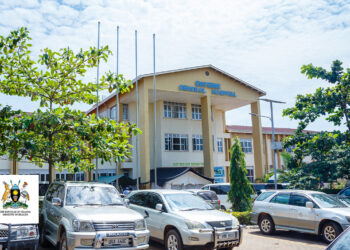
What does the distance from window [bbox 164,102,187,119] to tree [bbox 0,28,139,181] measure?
68.9 feet

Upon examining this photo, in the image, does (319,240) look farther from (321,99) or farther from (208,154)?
(208,154)

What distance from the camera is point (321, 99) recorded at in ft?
59.1

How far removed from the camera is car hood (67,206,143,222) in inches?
299

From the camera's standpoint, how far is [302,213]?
1145 centimetres

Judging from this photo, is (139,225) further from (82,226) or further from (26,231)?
(26,231)

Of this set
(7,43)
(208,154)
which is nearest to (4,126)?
(7,43)

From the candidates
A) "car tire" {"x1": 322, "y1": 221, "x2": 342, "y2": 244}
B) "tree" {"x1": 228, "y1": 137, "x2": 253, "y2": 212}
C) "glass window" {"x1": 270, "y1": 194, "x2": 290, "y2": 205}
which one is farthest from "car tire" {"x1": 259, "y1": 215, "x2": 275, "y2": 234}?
"tree" {"x1": 228, "y1": 137, "x2": 253, "y2": 212}

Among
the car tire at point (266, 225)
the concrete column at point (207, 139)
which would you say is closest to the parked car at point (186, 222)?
the car tire at point (266, 225)

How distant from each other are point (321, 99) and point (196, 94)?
1580 cm

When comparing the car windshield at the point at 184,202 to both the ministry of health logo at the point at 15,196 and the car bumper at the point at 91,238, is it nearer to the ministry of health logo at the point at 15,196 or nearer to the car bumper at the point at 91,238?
the car bumper at the point at 91,238

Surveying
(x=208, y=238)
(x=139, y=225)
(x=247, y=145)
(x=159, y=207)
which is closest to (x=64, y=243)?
(x=139, y=225)

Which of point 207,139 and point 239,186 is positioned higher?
point 207,139

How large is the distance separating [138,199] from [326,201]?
20.5ft

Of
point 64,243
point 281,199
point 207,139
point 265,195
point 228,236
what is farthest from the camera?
point 207,139
